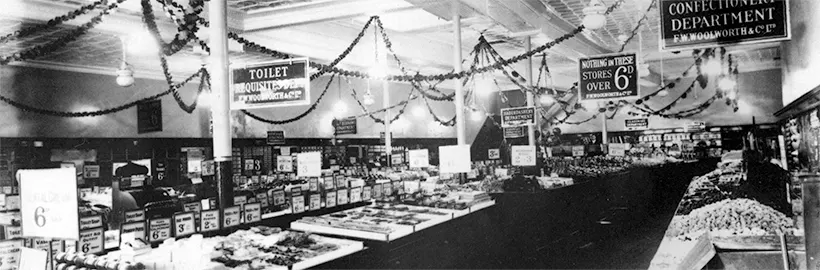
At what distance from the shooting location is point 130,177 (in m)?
13.5

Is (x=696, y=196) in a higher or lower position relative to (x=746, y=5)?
lower

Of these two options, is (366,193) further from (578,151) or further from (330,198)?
(578,151)

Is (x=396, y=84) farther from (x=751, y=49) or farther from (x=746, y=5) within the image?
(x=746, y=5)

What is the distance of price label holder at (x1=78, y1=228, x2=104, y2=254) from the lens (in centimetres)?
473

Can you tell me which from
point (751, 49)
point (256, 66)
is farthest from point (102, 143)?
point (751, 49)

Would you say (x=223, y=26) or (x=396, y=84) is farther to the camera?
(x=396, y=84)

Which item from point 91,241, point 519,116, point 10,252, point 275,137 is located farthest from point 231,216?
point 275,137

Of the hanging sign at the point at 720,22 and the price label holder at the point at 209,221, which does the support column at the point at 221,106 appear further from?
the hanging sign at the point at 720,22

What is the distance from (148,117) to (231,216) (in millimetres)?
9091

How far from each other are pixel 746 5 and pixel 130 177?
12.8m

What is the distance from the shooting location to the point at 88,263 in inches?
159

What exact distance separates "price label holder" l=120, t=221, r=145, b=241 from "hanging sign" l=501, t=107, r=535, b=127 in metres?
8.19

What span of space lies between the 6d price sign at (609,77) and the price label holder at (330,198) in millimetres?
4526

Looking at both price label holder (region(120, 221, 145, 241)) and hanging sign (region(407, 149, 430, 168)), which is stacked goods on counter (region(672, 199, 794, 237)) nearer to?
price label holder (region(120, 221, 145, 241))
